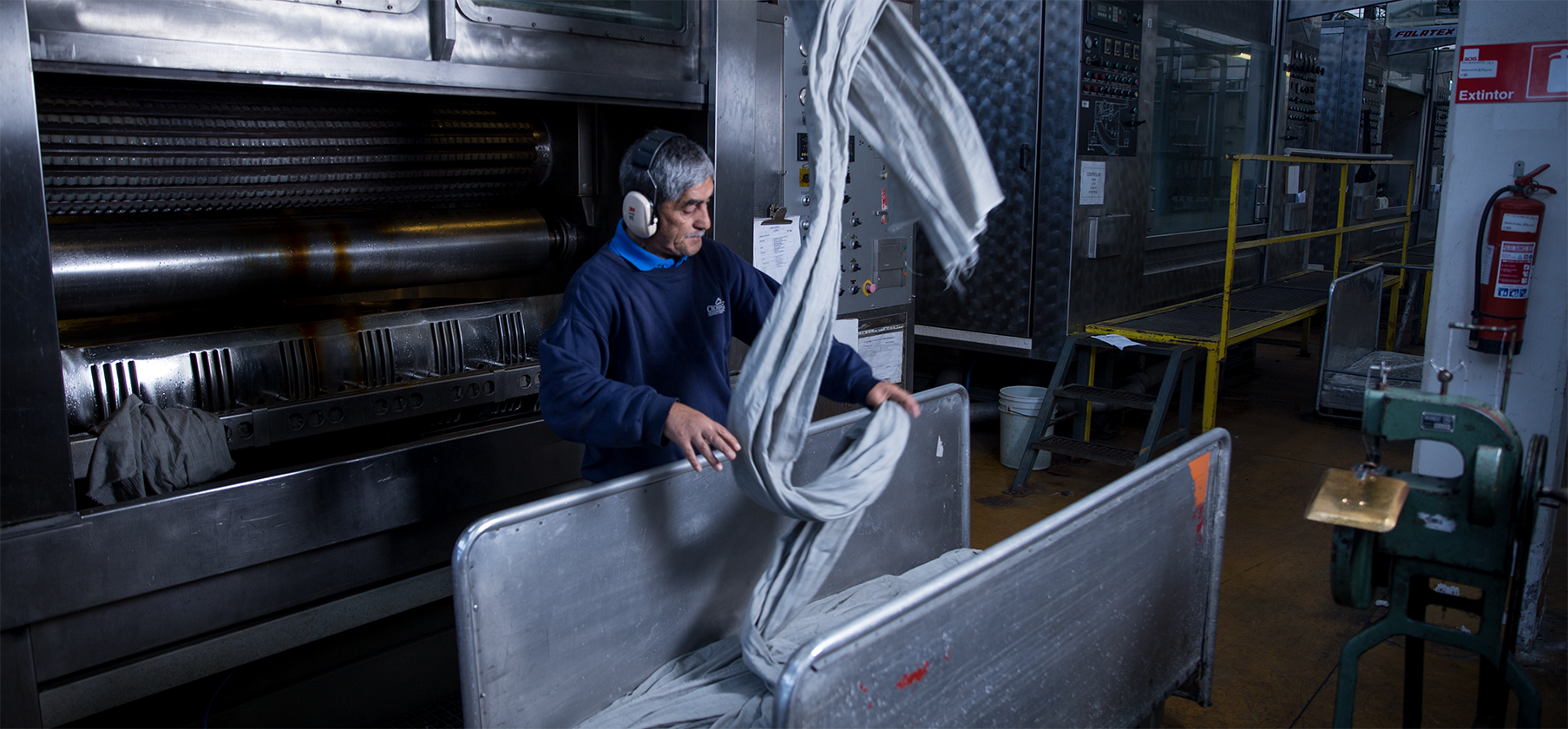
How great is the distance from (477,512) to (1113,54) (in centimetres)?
351

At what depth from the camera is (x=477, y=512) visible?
2.54 metres

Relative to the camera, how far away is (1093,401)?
424 centimetres

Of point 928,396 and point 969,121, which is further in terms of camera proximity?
point 928,396

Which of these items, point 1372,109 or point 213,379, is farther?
point 1372,109

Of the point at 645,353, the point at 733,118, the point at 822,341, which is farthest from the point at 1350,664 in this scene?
the point at 733,118

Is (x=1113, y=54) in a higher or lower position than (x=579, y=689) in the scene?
higher

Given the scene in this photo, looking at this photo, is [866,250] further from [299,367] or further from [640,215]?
[299,367]

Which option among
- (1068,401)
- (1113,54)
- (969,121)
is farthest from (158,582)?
(1113,54)

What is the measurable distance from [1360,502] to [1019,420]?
9.36 ft

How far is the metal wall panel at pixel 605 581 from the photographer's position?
1.56 metres

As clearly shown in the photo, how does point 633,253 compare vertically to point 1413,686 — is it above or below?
above

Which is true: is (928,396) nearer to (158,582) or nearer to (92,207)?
(158,582)

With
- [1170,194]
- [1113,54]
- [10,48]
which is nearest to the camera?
[10,48]

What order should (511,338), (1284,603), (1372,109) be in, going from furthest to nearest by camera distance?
(1372,109), (1284,603), (511,338)
